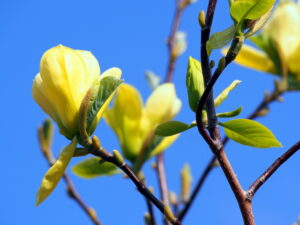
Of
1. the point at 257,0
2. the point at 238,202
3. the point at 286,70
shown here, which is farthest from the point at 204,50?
the point at 286,70

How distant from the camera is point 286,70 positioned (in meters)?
1.12

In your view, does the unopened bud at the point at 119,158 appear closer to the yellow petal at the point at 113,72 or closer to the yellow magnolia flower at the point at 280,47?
the yellow petal at the point at 113,72

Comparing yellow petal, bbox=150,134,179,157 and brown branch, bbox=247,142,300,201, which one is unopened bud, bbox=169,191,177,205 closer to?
yellow petal, bbox=150,134,179,157

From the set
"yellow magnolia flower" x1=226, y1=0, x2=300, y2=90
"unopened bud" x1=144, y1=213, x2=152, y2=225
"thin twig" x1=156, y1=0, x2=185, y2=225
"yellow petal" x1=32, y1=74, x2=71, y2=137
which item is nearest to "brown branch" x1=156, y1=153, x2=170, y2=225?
"thin twig" x1=156, y1=0, x2=185, y2=225

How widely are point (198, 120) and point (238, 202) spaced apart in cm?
11

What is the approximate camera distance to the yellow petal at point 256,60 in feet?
3.78

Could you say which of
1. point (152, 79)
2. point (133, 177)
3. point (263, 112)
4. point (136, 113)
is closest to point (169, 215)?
point (133, 177)

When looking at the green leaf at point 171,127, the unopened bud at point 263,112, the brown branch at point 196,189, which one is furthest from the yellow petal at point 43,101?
the unopened bud at point 263,112

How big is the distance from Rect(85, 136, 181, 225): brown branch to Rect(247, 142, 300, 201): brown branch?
0.09 metres

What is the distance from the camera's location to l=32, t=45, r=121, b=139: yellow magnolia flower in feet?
2.11

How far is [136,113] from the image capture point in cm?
119

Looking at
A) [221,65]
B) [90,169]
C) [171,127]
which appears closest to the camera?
[221,65]

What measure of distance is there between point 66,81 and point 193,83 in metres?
0.16

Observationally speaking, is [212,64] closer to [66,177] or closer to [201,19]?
[201,19]
